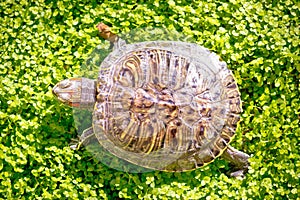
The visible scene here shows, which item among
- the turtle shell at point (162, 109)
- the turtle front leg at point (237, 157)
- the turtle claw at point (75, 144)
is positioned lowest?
the turtle claw at point (75, 144)

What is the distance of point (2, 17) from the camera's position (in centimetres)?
440

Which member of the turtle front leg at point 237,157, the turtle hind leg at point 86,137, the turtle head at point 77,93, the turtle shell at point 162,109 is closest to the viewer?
the turtle shell at point 162,109

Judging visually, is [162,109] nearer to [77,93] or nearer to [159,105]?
[159,105]

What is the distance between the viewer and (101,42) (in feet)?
14.3

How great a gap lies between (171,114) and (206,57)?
1.91 ft

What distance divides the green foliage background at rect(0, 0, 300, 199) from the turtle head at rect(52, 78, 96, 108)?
41 cm

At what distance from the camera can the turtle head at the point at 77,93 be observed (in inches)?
147

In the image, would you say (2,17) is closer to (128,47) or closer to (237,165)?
(128,47)

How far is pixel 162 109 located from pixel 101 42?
3.23ft

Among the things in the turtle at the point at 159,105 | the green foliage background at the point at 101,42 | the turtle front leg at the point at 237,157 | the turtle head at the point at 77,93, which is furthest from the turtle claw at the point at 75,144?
the turtle front leg at the point at 237,157

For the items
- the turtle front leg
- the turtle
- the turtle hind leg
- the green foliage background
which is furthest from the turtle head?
the turtle front leg

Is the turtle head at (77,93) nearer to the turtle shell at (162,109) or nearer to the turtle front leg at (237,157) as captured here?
the turtle shell at (162,109)

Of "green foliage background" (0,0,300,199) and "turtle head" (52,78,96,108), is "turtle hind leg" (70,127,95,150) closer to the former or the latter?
"green foliage background" (0,0,300,199)

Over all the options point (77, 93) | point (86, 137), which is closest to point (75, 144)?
point (86, 137)
